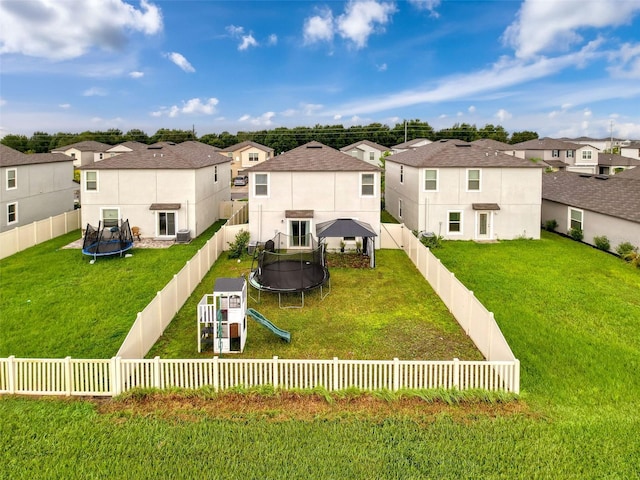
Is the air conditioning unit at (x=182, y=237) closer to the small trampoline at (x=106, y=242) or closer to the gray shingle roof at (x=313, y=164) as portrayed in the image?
the small trampoline at (x=106, y=242)

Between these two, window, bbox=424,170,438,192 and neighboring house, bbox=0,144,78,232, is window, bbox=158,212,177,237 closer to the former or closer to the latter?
neighboring house, bbox=0,144,78,232

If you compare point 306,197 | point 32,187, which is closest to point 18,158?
point 32,187

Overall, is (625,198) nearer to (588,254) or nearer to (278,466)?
(588,254)

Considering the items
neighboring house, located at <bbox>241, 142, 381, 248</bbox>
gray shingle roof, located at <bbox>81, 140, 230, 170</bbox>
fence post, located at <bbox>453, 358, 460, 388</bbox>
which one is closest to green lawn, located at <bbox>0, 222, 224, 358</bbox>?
neighboring house, located at <bbox>241, 142, 381, 248</bbox>

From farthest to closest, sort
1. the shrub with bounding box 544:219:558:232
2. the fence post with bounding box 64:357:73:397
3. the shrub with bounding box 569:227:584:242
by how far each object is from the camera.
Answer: the shrub with bounding box 544:219:558:232 < the shrub with bounding box 569:227:584:242 < the fence post with bounding box 64:357:73:397

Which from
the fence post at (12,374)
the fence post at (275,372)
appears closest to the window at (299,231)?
the fence post at (275,372)

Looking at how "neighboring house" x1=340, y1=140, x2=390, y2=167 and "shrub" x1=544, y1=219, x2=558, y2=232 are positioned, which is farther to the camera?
"neighboring house" x1=340, y1=140, x2=390, y2=167

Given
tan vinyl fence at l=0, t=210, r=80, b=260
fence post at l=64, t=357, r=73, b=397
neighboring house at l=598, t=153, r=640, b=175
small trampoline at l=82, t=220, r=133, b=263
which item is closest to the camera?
fence post at l=64, t=357, r=73, b=397
